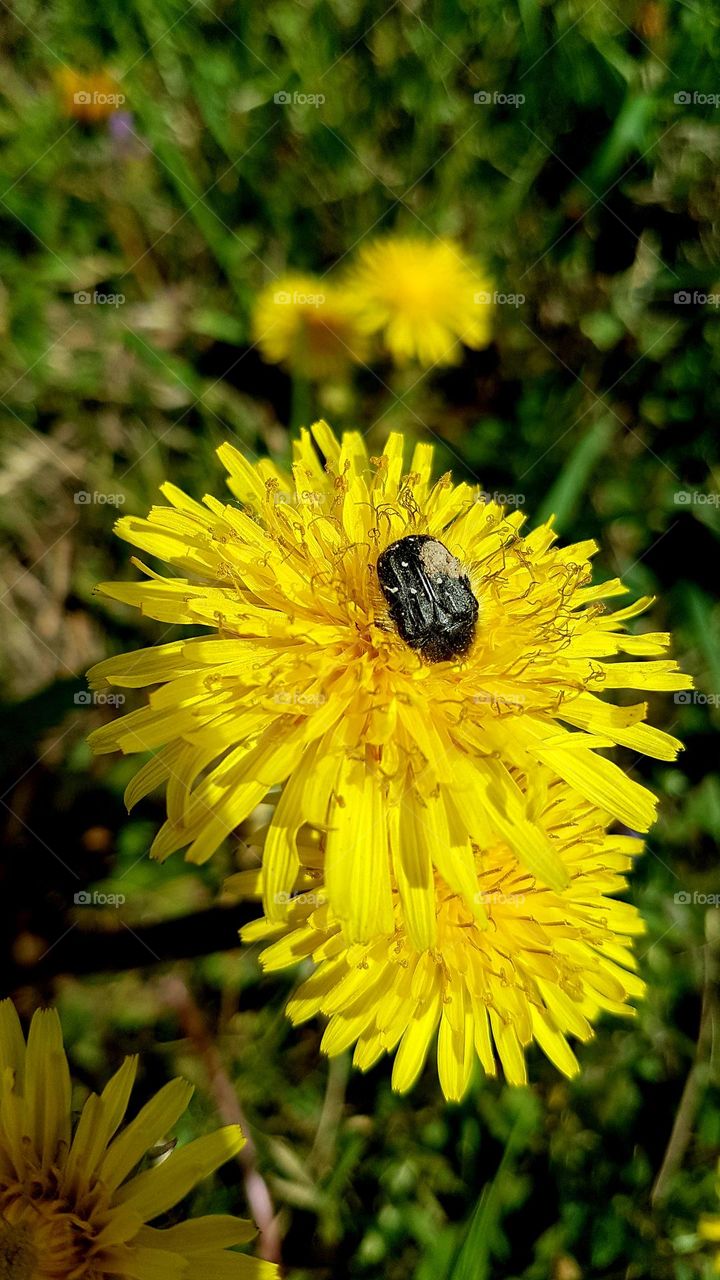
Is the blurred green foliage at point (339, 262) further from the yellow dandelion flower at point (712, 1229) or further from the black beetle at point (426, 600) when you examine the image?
the black beetle at point (426, 600)

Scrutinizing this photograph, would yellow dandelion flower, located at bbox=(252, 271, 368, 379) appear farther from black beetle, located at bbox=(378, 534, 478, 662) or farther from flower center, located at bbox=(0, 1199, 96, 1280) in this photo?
flower center, located at bbox=(0, 1199, 96, 1280)

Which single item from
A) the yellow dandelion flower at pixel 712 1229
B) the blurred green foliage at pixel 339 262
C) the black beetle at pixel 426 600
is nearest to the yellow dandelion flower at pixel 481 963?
the black beetle at pixel 426 600

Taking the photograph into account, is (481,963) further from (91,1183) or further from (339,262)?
(339,262)

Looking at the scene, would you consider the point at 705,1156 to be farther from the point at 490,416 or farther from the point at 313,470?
the point at 490,416

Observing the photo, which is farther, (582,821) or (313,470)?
(313,470)

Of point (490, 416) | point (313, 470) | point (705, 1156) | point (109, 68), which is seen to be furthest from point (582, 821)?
point (109, 68)

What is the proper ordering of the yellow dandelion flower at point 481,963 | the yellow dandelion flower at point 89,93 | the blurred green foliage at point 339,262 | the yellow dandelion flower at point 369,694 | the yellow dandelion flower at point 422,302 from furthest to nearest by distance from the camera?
the yellow dandelion flower at point 422,302
the yellow dandelion flower at point 89,93
the blurred green foliage at point 339,262
the yellow dandelion flower at point 481,963
the yellow dandelion flower at point 369,694

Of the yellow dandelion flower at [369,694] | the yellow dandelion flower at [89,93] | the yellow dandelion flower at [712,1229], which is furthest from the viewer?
the yellow dandelion flower at [89,93]

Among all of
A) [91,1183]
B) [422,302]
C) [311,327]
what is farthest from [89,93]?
[91,1183]
